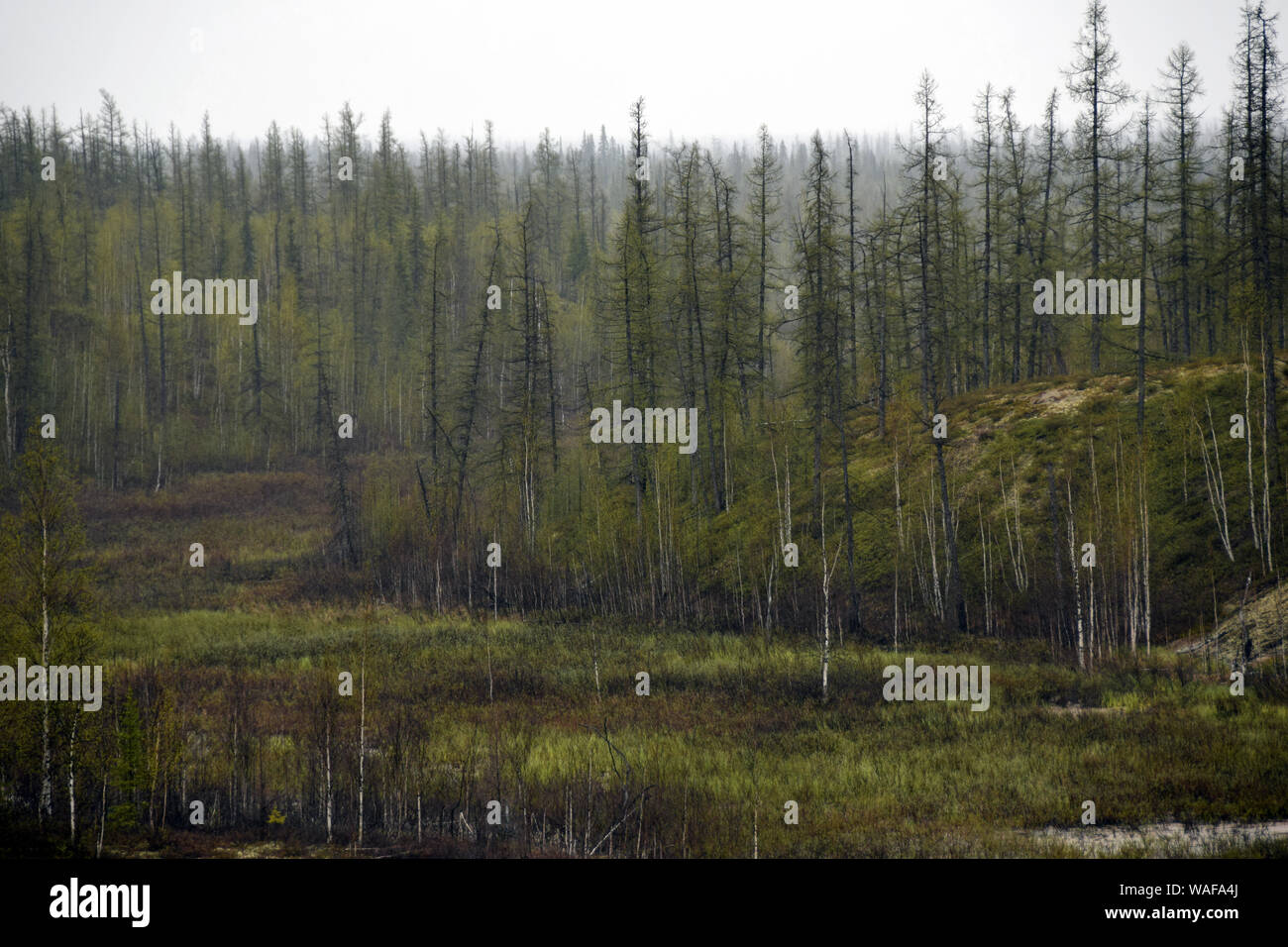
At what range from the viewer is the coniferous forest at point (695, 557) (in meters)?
13.4

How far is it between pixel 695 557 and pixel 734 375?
981 centimetres

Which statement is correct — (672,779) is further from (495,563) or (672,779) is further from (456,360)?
(456,360)

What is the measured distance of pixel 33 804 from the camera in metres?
13.6

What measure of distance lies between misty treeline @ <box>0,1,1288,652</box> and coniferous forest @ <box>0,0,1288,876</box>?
0.99ft

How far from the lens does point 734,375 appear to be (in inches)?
1539

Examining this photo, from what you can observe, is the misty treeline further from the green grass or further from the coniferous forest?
the green grass

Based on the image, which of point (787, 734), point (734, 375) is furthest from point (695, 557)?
point (787, 734)

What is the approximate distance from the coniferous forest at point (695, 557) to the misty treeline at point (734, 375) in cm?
30

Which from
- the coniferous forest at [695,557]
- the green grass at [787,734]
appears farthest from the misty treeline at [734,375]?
the green grass at [787,734]

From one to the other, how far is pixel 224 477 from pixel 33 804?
1674 inches

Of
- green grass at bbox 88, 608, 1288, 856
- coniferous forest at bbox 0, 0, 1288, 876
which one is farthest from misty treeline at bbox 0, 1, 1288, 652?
green grass at bbox 88, 608, 1288, 856

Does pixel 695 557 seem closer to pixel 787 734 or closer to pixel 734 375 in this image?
pixel 734 375

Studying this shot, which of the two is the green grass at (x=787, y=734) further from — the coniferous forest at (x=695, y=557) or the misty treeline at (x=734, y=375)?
the misty treeline at (x=734, y=375)
